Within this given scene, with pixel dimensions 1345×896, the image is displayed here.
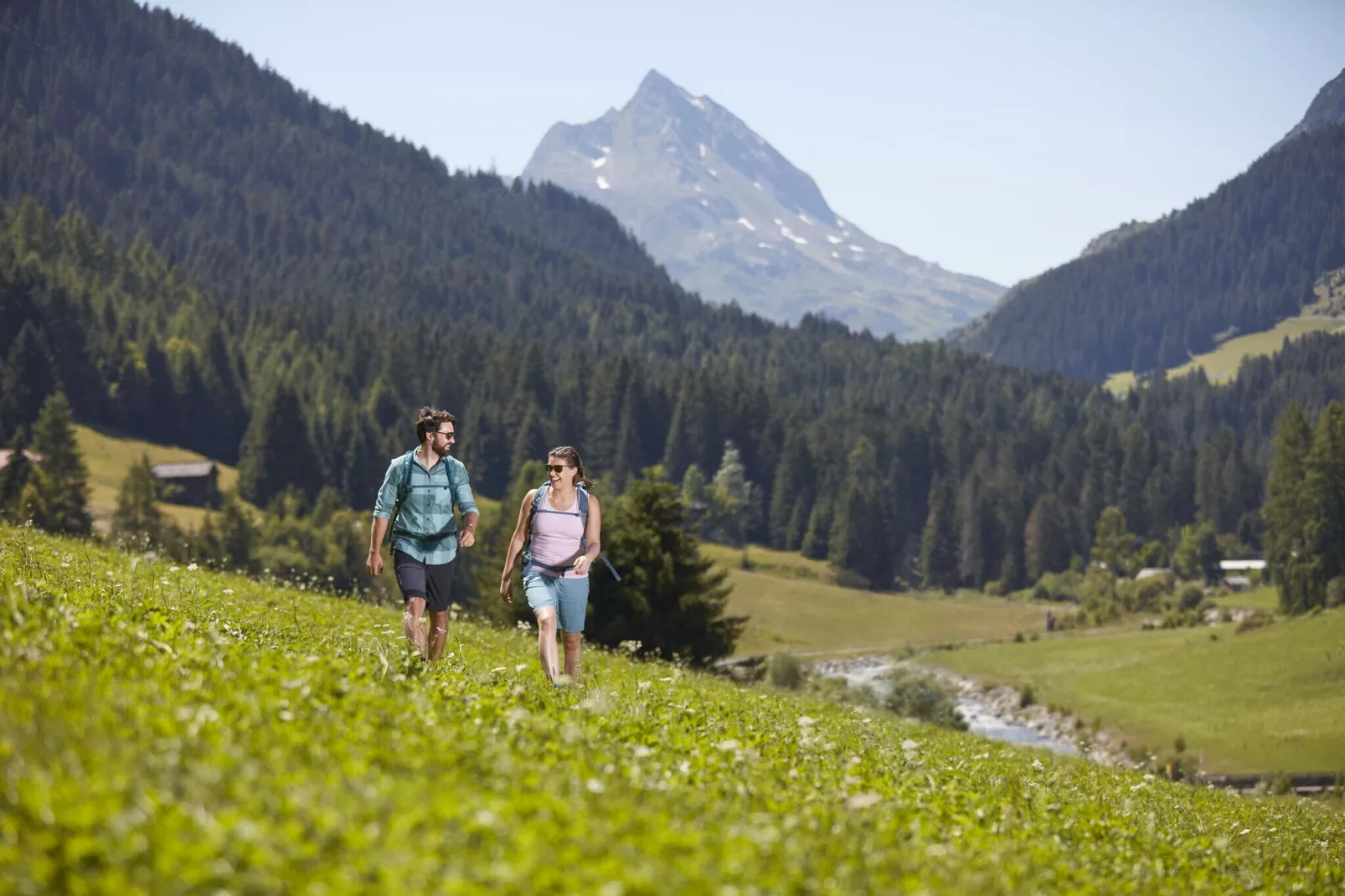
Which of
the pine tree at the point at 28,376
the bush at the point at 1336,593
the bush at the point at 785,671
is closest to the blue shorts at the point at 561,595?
the bush at the point at 785,671

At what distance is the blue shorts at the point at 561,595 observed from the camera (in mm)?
13453

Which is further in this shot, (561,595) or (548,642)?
(561,595)

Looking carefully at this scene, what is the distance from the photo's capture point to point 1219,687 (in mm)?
76250

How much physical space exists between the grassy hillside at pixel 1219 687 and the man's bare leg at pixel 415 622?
2049 inches

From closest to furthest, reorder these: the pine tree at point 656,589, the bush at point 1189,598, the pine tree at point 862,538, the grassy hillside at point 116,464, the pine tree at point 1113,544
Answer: the pine tree at point 656,589 → the grassy hillside at point 116,464 → the bush at point 1189,598 → the pine tree at point 862,538 → the pine tree at point 1113,544

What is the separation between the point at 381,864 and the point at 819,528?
566 ft

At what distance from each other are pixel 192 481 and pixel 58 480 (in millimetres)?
44689

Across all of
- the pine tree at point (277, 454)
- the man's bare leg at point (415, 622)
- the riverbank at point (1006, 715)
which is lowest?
the riverbank at point (1006, 715)

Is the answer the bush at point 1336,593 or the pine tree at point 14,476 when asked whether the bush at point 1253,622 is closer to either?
the bush at point 1336,593

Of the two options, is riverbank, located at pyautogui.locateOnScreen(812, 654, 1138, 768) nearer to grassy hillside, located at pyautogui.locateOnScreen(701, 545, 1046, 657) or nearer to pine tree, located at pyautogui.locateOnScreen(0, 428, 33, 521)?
grassy hillside, located at pyautogui.locateOnScreen(701, 545, 1046, 657)

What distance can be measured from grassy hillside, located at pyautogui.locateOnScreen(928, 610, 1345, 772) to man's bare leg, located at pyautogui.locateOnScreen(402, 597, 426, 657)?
2049 inches

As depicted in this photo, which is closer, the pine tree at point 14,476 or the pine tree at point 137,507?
the pine tree at point 14,476

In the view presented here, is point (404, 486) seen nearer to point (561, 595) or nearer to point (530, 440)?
point (561, 595)

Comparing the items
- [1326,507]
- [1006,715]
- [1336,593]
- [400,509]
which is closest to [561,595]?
[400,509]
